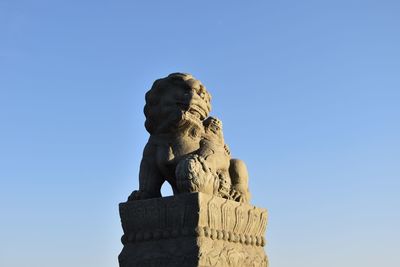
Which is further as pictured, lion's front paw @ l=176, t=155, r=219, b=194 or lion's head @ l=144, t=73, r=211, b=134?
lion's head @ l=144, t=73, r=211, b=134

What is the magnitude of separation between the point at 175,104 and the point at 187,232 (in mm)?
1438

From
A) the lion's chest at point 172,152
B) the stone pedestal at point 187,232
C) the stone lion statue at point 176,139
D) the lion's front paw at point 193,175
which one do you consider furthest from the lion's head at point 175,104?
the stone pedestal at point 187,232

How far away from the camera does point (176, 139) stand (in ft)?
20.2

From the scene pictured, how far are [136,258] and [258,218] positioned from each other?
4.90 feet

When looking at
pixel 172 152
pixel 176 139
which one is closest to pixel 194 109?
pixel 176 139

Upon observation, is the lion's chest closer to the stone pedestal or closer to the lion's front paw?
the lion's front paw

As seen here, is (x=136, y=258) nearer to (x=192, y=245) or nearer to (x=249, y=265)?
(x=192, y=245)

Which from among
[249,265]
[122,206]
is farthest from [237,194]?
[122,206]

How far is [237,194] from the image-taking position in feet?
20.9

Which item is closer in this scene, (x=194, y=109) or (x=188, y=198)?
(x=188, y=198)

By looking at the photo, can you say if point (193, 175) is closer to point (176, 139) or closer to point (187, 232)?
point (187, 232)

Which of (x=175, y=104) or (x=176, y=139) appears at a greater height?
(x=175, y=104)

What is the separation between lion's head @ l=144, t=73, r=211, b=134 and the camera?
6105 millimetres

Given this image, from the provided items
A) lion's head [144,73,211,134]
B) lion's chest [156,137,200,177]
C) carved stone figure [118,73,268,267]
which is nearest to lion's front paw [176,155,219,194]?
carved stone figure [118,73,268,267]
